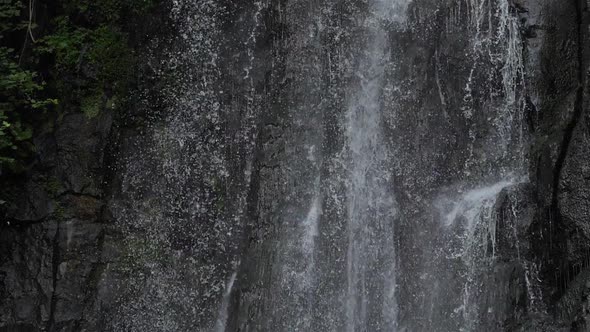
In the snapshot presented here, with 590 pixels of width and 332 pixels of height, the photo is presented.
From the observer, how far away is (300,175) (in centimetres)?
760

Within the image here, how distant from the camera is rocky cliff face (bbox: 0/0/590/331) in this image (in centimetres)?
704

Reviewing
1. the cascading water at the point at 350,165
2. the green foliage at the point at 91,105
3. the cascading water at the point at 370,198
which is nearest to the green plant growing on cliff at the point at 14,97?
the green foliage at the point at 91,105

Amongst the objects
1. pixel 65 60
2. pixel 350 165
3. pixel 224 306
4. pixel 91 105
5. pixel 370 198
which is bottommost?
pixel 224 306

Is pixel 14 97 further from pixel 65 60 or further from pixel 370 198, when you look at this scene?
pixel 370 198

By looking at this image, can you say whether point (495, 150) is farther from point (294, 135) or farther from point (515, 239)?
point (294, 135)

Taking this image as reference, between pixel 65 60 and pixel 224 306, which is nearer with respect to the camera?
pixel 224 306

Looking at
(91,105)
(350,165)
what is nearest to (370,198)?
(350,165)

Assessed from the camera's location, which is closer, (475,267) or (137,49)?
(475,267)

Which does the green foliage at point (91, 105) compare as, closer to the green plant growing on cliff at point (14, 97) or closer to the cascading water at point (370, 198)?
the green plant growing on cliff at point (14, 97)

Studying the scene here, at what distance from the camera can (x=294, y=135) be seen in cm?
775

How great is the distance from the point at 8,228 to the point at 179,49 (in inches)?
113

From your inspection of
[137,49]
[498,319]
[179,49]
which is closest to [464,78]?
[498,319]

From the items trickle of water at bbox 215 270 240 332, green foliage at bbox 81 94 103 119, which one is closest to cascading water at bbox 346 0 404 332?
trickle of water at bbox 215 270 240 332

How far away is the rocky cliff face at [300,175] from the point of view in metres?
7.04
